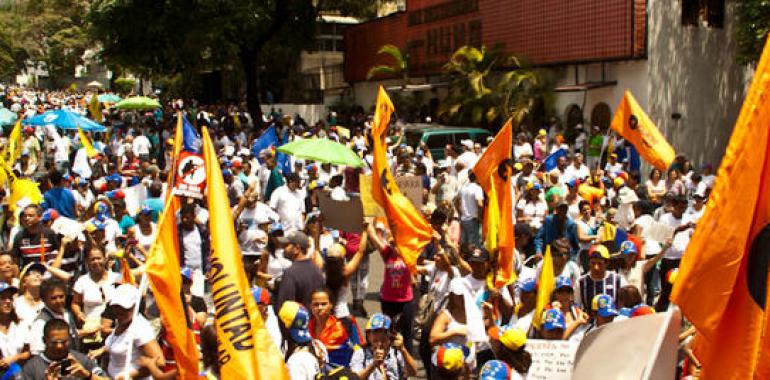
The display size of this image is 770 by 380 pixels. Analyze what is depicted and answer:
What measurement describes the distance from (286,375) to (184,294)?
6.65 feet

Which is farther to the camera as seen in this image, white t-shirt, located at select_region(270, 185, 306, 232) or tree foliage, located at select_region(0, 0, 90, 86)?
tree foliage, located at select_region(0, 0, 90, 86)

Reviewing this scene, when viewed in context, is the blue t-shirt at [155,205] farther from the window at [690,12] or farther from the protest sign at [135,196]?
the window at [690,12]

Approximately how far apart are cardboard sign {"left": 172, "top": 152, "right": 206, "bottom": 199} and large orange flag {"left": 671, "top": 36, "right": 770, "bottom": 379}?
4.75 metres

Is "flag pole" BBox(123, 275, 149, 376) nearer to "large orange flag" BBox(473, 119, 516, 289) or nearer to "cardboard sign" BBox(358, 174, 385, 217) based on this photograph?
"large orange flag" BBox(473, 119, 516, 289)

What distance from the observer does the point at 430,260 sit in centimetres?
874

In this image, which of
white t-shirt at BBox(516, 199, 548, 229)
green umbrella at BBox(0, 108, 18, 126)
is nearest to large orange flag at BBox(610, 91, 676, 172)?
white t-shirt at BBox(516, 199, 548, 229)

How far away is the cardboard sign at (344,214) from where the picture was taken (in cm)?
873

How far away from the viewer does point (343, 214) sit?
8812 mm

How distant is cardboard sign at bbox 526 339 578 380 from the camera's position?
213 inches

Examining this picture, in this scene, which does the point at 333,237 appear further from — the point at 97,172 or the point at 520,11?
the point at 520,11

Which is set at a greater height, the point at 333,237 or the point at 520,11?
the point at 520,11

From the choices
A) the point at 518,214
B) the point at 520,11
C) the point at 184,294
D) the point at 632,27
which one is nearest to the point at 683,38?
the point at 632,27

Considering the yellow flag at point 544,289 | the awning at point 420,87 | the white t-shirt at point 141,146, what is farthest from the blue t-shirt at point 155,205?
the awning at point 420,87

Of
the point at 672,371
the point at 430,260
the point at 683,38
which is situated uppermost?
the point at 683,38
